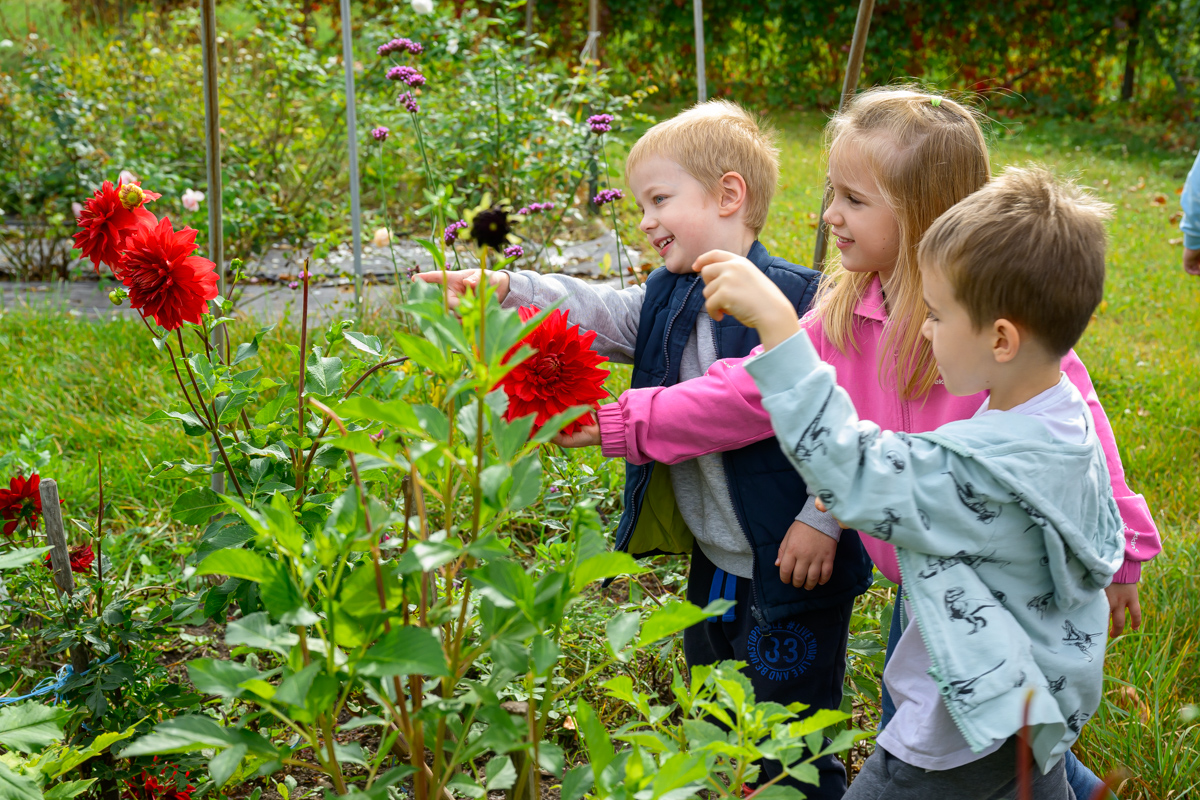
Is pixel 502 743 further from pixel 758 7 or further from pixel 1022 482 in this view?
pixel 758 7

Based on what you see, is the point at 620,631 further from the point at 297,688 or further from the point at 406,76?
the point at 406,76

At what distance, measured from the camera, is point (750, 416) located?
1531 mm

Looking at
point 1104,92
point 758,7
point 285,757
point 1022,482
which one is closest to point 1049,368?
point 1022,482

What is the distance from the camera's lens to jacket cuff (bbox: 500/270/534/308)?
174 centimetres

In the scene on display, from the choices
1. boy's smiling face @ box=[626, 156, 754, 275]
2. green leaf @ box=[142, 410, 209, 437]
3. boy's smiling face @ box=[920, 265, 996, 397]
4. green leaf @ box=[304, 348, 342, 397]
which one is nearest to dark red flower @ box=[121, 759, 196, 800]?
green leaf @ box=[142, 410, 209, 437]

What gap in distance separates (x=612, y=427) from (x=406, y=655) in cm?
78

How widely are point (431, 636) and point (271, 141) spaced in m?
4.65

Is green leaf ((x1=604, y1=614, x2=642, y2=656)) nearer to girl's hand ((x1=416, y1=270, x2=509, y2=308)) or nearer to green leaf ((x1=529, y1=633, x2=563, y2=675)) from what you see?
green leaf ((x1=529, y1=633, x2=563, y2=675))

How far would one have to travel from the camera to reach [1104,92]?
36.2ft

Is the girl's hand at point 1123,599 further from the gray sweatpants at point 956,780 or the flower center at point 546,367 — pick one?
the flower center at point 546,367

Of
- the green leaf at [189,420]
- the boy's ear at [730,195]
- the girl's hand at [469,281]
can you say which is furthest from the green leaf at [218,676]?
the boy's ear at [730,195]

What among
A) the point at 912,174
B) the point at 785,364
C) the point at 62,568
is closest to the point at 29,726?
the point at 62,568

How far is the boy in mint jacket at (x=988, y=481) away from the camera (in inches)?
43.8

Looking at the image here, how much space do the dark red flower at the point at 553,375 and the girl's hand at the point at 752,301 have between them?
170mm
